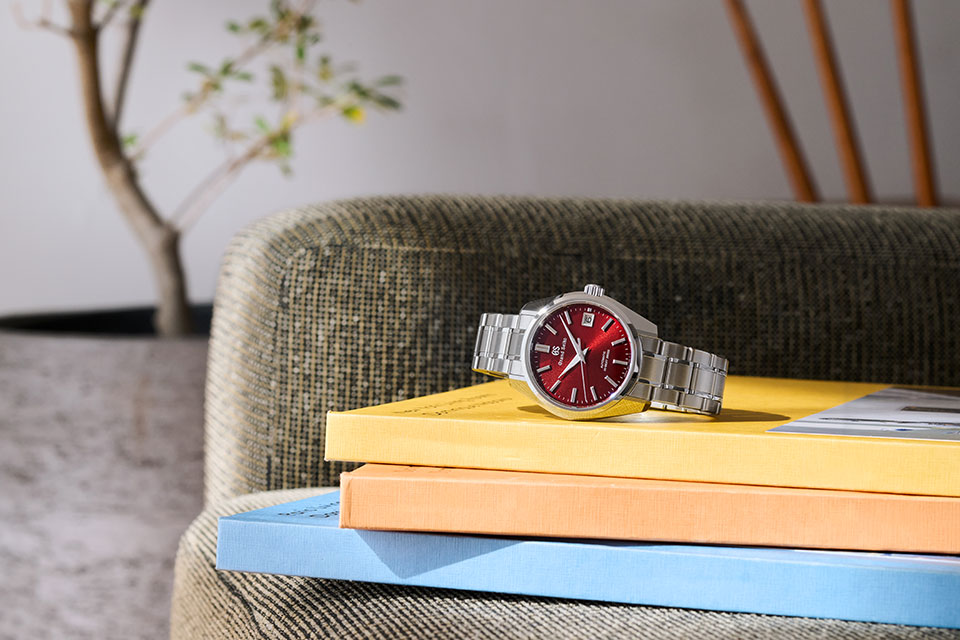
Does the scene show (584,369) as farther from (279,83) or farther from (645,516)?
(279,83)

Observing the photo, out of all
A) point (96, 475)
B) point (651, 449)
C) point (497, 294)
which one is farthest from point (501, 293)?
point (96, 475)

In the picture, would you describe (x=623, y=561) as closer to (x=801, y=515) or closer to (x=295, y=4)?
(x=801, y=515)

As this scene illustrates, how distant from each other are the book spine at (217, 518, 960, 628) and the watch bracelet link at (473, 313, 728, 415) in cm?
10

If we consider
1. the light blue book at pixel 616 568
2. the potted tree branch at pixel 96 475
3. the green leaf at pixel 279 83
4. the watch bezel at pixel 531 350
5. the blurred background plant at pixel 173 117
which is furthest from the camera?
the green leaf at pixel 279 83

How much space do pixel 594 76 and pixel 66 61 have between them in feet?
3.03

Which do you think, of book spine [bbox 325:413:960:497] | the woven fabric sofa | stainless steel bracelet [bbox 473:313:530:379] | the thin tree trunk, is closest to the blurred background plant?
the thin tree trunk

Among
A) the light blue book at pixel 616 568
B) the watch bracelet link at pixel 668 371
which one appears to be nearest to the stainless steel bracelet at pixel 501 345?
the watch bracelet link at pixel 668 371

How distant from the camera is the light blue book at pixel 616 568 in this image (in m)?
0.32

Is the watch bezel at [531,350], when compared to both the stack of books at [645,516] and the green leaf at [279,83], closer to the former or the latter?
the stack of books at [645,516]

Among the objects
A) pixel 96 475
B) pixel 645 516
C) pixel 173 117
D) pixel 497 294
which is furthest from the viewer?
pixel 173 117

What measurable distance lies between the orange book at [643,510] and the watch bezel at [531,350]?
0.06 m

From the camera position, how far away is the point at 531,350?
1.46 ft

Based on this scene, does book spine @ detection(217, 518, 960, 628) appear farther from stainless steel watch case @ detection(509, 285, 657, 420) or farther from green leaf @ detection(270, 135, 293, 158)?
green leaf @ detection(270, 135, 293, 158)

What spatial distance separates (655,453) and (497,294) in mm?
271
